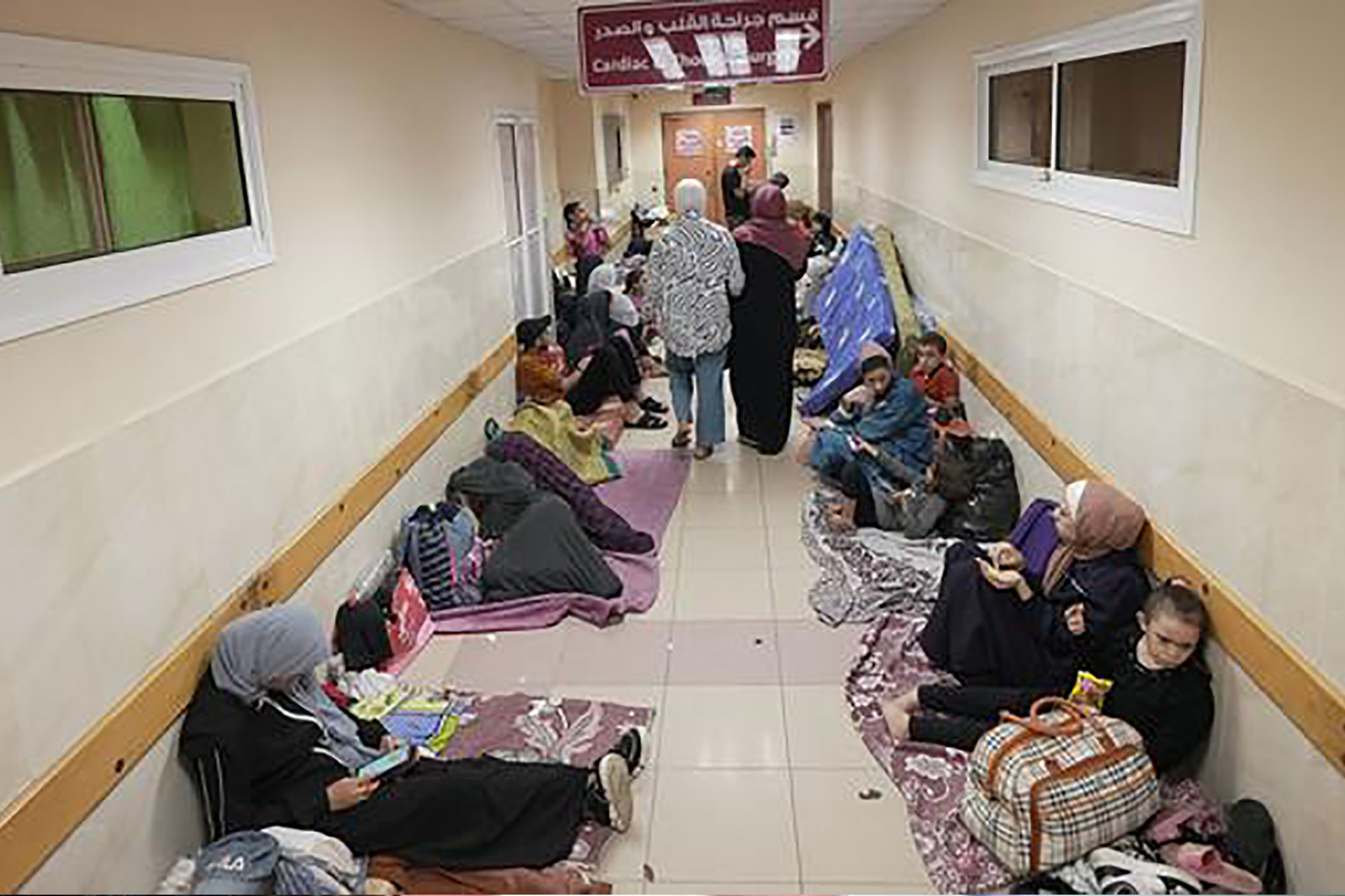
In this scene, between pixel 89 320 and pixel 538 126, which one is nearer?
pixel 89 320

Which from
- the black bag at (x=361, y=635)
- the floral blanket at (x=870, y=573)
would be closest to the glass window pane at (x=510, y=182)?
the floral blanket at (x=870, y=573)

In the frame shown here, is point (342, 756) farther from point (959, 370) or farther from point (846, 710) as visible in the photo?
point (959, 370)

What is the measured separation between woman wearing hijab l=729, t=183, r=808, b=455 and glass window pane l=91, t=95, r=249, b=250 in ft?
12.4

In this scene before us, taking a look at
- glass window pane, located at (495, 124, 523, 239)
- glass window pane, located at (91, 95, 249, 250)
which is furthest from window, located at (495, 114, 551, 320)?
glass window pane, located at (91, 95, 249, 250)

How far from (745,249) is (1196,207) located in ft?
12.5

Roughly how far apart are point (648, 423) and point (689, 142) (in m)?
10.3

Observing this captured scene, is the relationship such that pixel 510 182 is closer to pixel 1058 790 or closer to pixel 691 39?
pixel 691 39

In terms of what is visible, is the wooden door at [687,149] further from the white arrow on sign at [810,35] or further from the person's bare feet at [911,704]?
the person's bare feet at [911,704]

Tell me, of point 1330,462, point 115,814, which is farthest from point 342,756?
point 1330,462

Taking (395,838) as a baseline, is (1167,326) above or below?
above

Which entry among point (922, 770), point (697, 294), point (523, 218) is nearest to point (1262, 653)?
point (922, 770)

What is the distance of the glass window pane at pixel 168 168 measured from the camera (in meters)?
2.93

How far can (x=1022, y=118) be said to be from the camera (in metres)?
5.60

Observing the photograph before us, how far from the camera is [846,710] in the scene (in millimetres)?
3861
